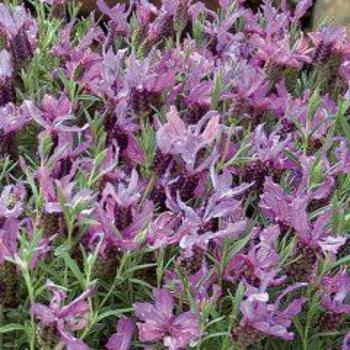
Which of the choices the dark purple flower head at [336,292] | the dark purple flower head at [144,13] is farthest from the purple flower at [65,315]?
the dark purple flower head at [144,13]

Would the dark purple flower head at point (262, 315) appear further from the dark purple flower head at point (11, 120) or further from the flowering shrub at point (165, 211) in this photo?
the dark purple flower head at point (11, 120)

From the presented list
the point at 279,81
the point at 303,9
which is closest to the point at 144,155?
the point at 279,81

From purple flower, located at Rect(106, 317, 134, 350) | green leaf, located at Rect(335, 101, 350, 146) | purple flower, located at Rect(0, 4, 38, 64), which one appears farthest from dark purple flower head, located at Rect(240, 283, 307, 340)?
purple flower, located at Rect(0, 4, 38, 64)

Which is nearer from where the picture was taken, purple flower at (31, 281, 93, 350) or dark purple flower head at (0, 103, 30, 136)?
purple flower at (31, 281, 93, 350)

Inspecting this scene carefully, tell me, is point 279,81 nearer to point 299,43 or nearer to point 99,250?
point 299,43

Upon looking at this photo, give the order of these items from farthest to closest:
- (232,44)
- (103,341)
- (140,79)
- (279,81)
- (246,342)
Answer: (232,44)
(279,81)
(140,79)
(103,341)
(246,342)

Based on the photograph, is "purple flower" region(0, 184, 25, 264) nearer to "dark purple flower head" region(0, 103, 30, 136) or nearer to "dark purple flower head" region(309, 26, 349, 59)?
"dark purple flower head" region(0, 103, 30, 136)

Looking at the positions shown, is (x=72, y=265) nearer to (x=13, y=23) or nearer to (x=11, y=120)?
(x=11, y=120)

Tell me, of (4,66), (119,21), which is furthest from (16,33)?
(119,21)
